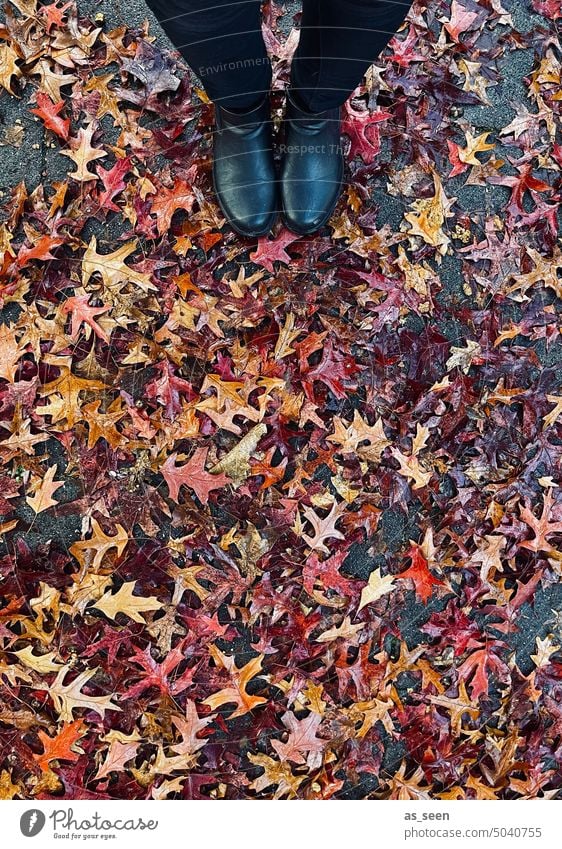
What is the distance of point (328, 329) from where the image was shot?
196 cm

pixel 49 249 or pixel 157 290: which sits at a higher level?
pixel 49 249

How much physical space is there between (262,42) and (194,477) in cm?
121

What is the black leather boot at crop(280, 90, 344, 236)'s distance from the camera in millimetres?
1850

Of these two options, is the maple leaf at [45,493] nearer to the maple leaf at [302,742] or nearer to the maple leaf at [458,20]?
the maple leaf at [302,742]

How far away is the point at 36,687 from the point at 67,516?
53 centimetres

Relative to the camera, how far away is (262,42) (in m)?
1.39

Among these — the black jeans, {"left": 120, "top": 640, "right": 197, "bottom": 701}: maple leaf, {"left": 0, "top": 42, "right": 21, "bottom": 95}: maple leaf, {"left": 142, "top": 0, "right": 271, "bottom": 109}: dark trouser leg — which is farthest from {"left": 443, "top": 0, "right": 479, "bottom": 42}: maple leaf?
{"left": 120, "top": 640, "right": 197, "bottom": 701}: maple leaf

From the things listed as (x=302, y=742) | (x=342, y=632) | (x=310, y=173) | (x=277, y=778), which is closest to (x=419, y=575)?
(x=342, y=632)

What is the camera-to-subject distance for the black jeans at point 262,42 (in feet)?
3.95

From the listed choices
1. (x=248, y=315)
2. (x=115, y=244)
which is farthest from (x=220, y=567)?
(x=115, y=244)

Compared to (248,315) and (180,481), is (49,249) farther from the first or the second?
(180,481)

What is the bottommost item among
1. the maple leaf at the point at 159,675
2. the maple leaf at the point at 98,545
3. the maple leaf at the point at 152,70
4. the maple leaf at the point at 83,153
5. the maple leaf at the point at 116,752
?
the maple leaf at the point at 116,752

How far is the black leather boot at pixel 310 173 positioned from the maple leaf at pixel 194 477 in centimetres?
82

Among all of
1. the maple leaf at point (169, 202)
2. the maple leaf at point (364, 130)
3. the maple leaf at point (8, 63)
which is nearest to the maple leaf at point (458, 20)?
the maple leaf at point (364, 130)
